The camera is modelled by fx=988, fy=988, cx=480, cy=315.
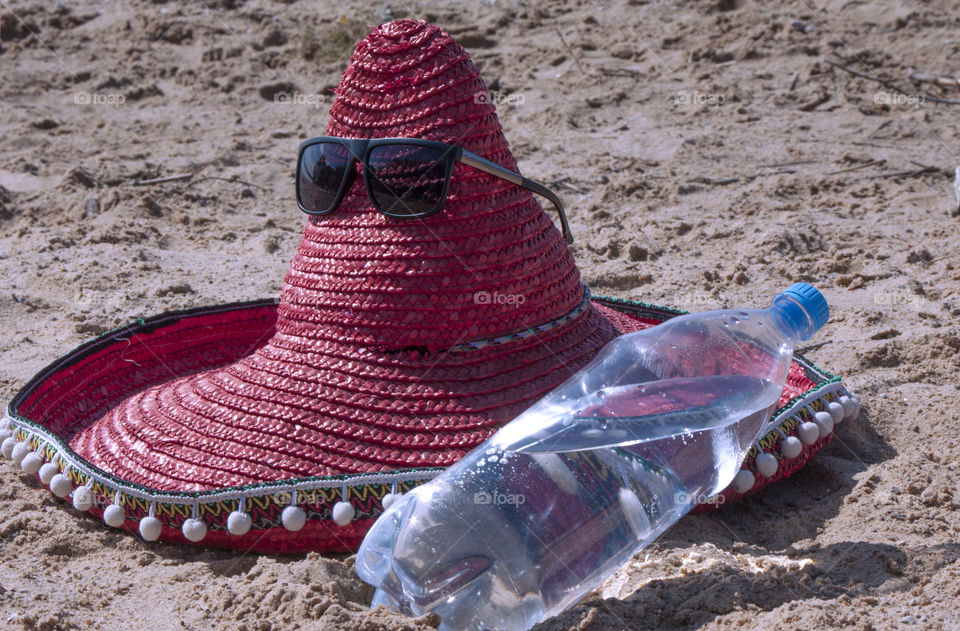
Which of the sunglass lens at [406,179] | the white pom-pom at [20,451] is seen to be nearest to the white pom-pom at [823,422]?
the sunglass lens at [406,179]

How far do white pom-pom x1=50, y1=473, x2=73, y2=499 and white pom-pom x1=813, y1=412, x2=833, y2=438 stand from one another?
1858 millimetres

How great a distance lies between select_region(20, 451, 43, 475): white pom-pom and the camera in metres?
2.48

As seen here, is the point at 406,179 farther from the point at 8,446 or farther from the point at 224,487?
the point at 8,446

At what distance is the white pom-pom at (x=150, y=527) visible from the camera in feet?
7.30

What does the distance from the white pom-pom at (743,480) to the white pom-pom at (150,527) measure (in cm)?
135

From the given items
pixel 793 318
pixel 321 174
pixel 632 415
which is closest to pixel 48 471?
pixel 321 174

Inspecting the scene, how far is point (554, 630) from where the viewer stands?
6.33ft

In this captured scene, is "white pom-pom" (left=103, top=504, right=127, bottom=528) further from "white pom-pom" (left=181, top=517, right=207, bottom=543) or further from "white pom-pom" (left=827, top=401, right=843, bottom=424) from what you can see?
"white pom-pom" (left=827, top=401, right=843, bottom=424)

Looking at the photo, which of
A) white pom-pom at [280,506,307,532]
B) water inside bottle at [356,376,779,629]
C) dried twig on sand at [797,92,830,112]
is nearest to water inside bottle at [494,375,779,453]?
water inside bottle at [356,376,779,629]

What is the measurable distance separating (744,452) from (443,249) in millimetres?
859

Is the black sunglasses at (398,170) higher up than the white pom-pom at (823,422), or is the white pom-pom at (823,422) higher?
the black sunglasses at (398,170)

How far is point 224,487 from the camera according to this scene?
2.23 meters

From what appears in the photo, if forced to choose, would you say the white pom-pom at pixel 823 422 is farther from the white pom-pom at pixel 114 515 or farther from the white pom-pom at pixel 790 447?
the white pom-pom at pixel 114 515

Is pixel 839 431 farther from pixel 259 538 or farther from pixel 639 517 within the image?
pixel 259 538
